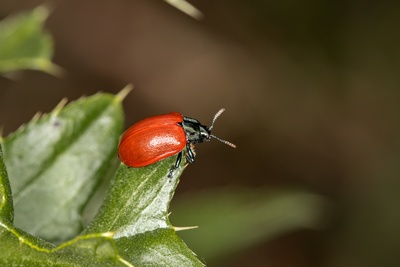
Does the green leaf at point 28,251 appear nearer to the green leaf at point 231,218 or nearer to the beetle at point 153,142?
the beetle at point 153,142

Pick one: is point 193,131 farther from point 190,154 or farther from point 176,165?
point 176,165

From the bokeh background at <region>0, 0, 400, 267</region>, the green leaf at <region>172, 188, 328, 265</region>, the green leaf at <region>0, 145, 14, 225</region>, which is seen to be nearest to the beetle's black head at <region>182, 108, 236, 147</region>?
the green leaf at <region>172, 188, 328, 265</region>

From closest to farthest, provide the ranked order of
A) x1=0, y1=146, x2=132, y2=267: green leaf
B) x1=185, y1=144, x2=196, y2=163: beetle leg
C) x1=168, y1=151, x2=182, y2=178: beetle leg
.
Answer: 1. x1=0, y1=146, x2=132, y2=267: green leaf
2. x1=168, y1=151, x2=182, y2=178: beetle leg
3. x1=185, y1=144, x2=196, y2=163: beetle leg

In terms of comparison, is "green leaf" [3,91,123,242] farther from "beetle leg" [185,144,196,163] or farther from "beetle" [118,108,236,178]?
"beetle leg" [185,144,196,163]

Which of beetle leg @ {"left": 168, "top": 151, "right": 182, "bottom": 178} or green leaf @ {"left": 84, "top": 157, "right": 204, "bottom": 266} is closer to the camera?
green leaf @ {"left": 84, "top": 157, "right": 204, "bottom": 266}

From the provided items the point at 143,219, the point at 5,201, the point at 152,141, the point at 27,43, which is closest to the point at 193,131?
the point at 152,141

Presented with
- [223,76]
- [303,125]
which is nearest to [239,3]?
[223,76]

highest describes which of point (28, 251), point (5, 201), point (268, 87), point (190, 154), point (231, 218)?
point (268, 87)
